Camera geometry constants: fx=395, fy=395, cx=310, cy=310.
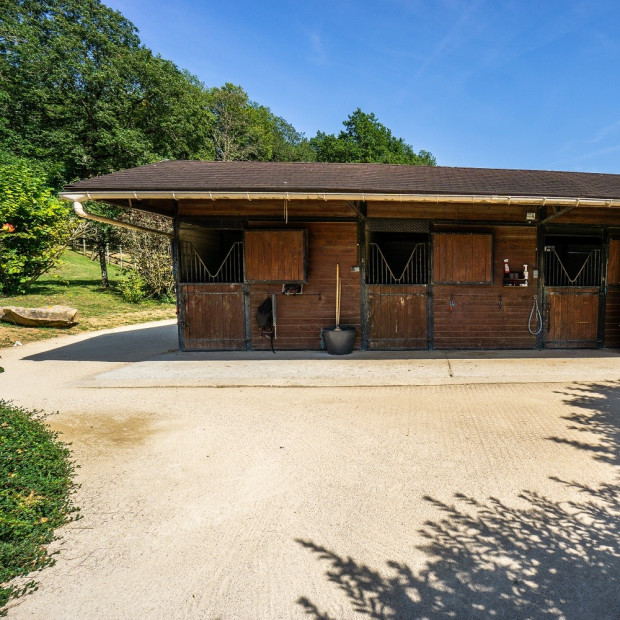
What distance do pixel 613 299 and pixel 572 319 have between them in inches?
33.2

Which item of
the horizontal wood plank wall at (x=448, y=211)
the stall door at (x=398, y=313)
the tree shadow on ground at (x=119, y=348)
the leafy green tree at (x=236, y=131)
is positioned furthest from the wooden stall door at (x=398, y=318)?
the leafy green tree at (x=236, y=131)

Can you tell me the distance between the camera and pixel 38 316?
9.12 m

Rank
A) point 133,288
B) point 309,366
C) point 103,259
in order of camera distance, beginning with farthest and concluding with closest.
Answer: point 103,259 < point 133,288 < point 309,366

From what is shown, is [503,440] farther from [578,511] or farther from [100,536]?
[100,536]

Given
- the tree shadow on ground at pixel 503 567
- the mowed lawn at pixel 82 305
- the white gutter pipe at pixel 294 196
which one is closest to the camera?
the tree shadow on ground at pixel 503 567

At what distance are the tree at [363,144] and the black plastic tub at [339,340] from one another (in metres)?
29.0

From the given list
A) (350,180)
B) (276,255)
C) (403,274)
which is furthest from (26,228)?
(403,274)

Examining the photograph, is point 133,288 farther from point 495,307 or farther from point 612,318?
point 612,318

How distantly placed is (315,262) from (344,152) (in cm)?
2872

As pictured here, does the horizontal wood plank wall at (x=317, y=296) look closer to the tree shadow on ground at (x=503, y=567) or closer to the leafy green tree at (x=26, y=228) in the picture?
the tree shadow on ground at (x=503, y=567)

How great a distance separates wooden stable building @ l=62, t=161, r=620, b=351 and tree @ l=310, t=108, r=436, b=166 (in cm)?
2758

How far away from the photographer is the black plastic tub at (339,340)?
675cm

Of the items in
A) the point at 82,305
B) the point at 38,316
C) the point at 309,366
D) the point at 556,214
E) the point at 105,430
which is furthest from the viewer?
the point at 82,305

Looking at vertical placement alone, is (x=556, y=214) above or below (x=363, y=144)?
below
